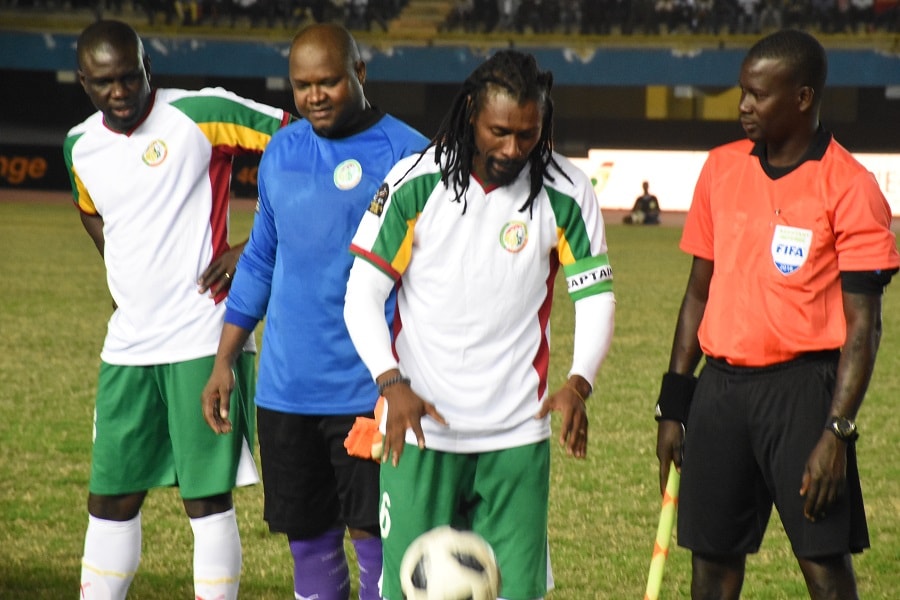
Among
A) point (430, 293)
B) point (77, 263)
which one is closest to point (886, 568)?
point (430, 293)

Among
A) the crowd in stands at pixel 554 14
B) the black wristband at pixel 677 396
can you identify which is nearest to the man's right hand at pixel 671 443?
the black wristband at pixel 677 396

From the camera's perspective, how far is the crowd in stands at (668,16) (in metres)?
33.9

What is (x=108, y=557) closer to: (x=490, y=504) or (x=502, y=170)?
(x=490, y=504)

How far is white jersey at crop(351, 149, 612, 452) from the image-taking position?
321 centimetres

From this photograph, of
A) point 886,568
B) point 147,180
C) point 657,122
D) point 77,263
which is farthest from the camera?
point 657,122

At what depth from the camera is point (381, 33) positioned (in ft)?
117

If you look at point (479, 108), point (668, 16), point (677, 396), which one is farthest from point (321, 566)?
point (668, 16)

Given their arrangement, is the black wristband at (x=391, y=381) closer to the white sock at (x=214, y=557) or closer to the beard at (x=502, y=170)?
the beard at (x=502, y=170)

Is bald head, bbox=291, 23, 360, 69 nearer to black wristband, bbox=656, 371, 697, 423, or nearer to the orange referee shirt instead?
the orange referee shirt

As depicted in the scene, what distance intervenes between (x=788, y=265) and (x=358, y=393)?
1.23 metres

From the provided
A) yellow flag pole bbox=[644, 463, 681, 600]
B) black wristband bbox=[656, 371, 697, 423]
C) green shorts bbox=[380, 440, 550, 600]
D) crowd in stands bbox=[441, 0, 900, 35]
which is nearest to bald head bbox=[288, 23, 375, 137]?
green shorts bbox=[380, 440, 550, 600]

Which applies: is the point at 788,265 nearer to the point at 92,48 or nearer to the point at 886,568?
the point at 92,48

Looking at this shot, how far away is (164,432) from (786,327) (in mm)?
1954

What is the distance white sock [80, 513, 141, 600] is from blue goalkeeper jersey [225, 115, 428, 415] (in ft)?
2.47
